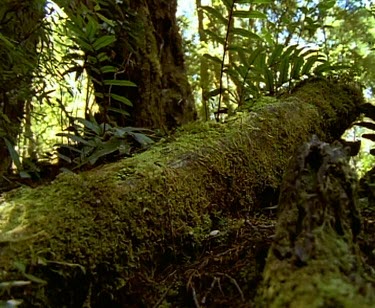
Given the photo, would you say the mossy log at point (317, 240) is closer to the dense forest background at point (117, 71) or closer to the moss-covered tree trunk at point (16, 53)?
the dense forest background at point (117, 71)

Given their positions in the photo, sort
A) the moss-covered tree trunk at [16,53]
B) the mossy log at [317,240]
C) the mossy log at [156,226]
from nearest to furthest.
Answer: the mossy log at [317,240]
the mossy log at [156,226]
the moss-covered tree trunk at [16,53]

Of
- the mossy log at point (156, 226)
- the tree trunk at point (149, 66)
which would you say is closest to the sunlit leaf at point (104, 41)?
the mossy log at point (156, 226)

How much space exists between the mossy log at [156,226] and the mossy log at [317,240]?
0.84 ft

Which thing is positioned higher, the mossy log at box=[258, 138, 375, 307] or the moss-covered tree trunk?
the moss-covered tree trunk

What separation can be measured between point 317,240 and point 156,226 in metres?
0.85

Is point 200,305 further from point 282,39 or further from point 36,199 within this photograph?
point 282,39

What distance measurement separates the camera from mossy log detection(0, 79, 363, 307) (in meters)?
1.49

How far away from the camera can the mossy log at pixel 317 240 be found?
3.33ft

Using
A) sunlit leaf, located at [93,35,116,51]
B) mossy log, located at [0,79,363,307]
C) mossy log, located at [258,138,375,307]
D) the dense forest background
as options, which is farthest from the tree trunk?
mossy log, located at [258,138,375,307]

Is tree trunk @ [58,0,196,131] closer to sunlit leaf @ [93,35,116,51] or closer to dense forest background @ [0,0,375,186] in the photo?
dense forest background @ [0,0,375,186]

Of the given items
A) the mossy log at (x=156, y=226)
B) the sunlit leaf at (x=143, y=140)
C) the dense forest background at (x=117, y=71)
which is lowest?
the mossy log at (x=156, y=226)

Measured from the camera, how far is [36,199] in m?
1.83

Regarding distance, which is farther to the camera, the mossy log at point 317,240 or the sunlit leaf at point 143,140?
the sunlit leaf at point 143,140

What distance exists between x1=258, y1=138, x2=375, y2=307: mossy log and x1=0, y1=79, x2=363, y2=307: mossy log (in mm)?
255
